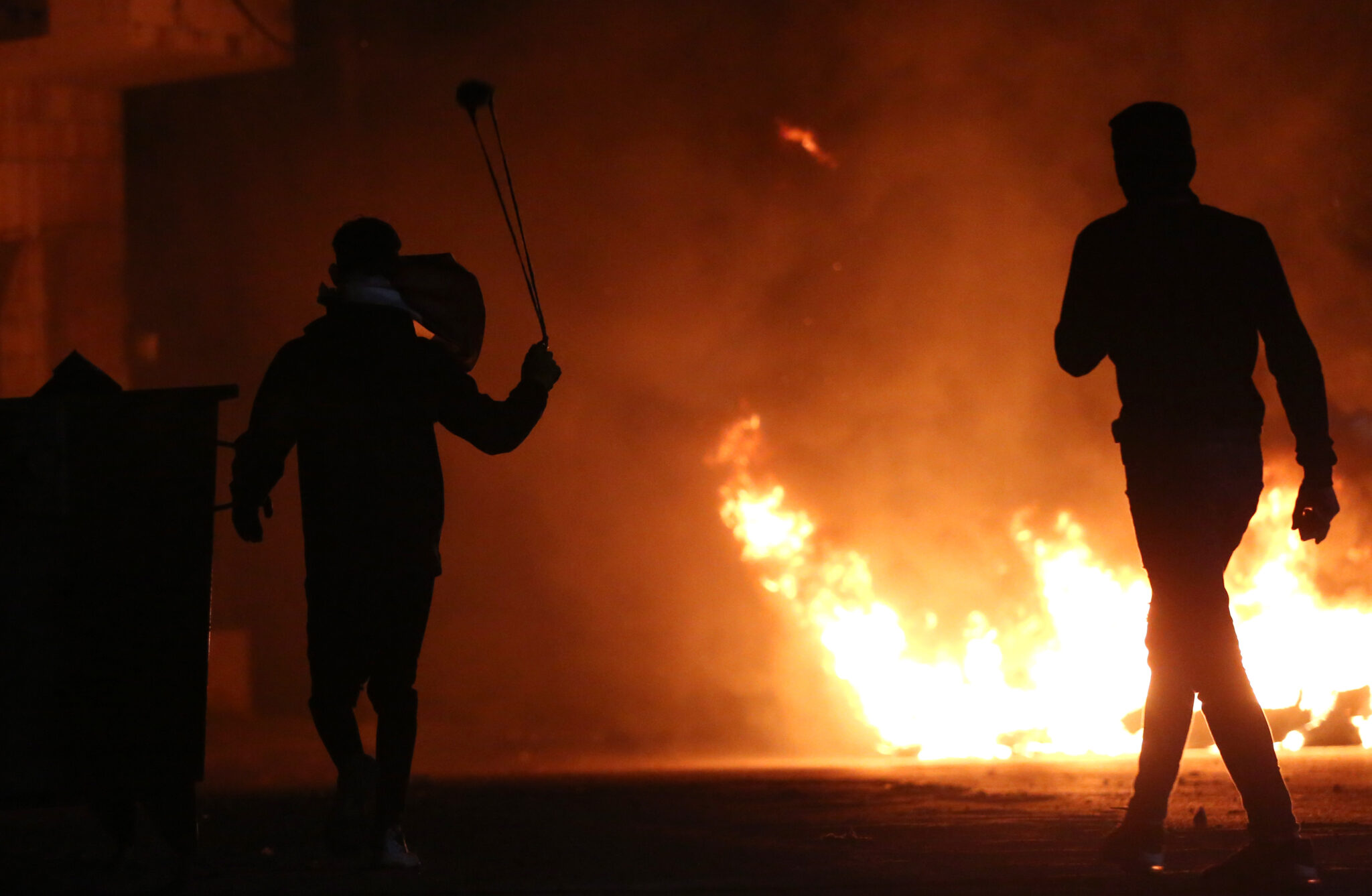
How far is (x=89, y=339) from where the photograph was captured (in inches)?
495

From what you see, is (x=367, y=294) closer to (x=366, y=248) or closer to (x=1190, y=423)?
(x=366, y=248)

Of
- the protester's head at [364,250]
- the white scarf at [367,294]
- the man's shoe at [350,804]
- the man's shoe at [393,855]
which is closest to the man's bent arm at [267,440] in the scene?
the white scarf at [367,294]

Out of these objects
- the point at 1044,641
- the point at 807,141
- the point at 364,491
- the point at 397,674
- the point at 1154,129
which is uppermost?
the point at 807,141

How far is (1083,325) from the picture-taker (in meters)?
4.37

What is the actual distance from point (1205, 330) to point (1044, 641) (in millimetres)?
7131

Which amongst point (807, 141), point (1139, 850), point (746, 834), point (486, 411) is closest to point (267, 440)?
point (486, 411)

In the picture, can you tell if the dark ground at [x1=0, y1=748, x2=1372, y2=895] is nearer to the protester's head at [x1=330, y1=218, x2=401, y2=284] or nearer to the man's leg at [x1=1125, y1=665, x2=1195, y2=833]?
the man's leg at [x1=1125, y1=665, x2=1195, y2=833]

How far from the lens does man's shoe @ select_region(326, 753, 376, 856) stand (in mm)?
4586

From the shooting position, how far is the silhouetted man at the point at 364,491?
15.3 ft

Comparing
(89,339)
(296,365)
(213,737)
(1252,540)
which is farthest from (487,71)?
(296,365)

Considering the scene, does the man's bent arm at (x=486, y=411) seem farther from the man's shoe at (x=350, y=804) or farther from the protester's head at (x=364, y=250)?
the man's shoe at (x=350, y=804)

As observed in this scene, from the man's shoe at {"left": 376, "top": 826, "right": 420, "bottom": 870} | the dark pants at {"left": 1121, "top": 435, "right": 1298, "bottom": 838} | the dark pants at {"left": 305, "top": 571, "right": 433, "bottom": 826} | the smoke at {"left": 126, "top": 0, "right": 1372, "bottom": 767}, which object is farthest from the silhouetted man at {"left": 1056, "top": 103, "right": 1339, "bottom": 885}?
the smoke at {"left": 126, "top": 0, "right": 1372, "bottom": 767}

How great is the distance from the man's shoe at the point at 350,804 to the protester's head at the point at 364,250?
1.41m

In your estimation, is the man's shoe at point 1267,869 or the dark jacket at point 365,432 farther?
Answer: the dark jacket at point 365,432
